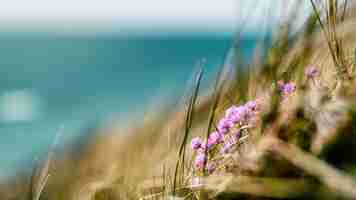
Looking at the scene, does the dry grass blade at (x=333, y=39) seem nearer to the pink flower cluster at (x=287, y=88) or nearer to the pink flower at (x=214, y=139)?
the pink flower cluster at (x=287, y=88)

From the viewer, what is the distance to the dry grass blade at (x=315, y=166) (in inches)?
31.1

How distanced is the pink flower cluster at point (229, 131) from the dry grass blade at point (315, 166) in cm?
15

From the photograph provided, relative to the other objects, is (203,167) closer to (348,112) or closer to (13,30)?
(348,112)

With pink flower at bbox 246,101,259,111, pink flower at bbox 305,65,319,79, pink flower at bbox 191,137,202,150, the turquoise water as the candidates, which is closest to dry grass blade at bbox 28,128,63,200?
pink flower at bbox 191,137,202,150

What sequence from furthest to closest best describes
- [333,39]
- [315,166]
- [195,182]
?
[333,39], [195,182], [315,166]

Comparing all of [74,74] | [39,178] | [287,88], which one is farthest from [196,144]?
[74,74]

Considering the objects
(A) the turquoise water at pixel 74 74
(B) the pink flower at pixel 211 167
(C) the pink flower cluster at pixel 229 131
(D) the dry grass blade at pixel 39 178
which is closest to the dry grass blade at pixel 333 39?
(C) the pink flower cluster at pixel 229 131

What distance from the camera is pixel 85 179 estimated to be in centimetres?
143

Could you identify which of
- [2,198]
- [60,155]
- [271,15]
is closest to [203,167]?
[271,15]

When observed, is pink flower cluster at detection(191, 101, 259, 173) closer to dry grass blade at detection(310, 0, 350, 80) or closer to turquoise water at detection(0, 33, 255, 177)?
dry grass blade at detection(310, 0, 350, 80)

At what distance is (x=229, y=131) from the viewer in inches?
44.9

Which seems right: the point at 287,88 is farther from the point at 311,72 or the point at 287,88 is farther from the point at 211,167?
the point at 211,167

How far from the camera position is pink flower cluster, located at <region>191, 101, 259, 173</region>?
109 centimetres

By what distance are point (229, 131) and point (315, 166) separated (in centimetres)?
31
